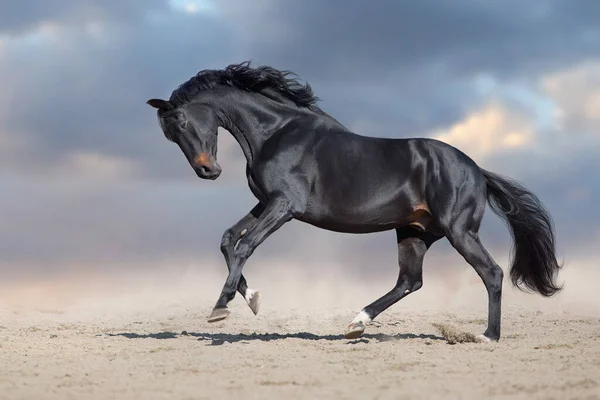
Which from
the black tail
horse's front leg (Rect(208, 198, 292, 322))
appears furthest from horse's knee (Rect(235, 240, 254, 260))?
the black tail

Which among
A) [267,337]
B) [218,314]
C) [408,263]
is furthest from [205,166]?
[408,263]

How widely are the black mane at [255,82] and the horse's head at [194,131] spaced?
0.80 ft

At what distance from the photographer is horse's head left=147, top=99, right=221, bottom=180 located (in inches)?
325

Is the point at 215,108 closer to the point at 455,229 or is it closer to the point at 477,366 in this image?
the point at 455,229

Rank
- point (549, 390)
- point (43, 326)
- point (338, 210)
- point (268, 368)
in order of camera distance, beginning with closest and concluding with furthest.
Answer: point (549, 390)
point (268, 368)
point (338, 210)
point (43, 326)

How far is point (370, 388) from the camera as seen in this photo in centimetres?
543

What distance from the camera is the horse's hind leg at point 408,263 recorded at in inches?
340

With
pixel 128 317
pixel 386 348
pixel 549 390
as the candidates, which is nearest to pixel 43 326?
pixel 128 317

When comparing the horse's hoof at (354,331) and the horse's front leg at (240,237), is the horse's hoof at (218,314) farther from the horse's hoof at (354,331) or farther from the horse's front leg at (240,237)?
the horse's hoof at (354,331)

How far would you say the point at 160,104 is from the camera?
8.27 metres

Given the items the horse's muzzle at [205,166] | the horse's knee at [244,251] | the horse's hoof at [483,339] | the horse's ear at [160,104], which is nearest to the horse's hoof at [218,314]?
the horse's knee at [244,251]

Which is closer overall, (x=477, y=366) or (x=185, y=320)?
(x=477, y=366)

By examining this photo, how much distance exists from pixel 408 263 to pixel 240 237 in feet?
6.08

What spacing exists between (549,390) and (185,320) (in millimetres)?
7375
